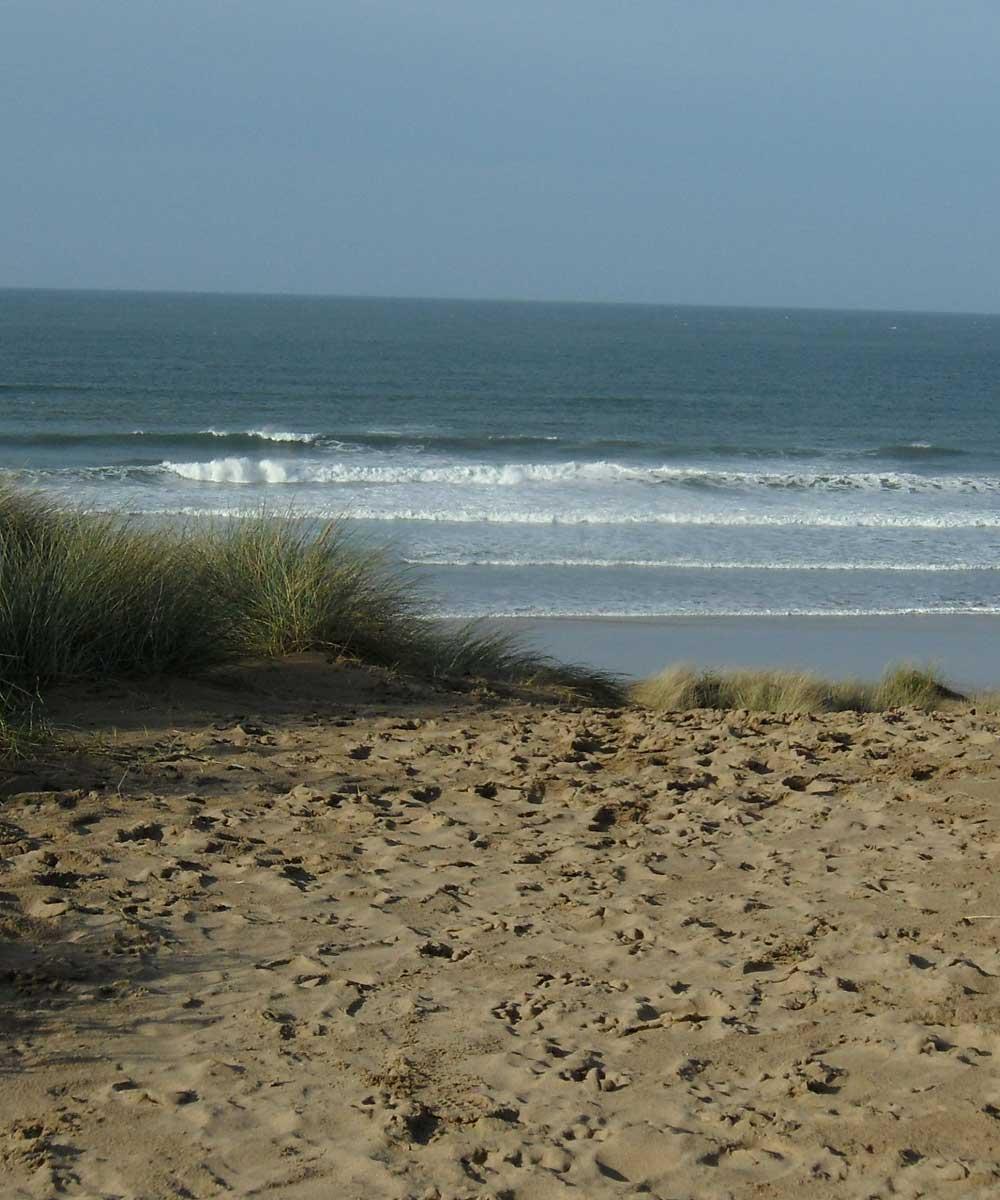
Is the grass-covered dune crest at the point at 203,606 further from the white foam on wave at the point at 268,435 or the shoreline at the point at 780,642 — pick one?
the white foam on wave at the point at 268,435

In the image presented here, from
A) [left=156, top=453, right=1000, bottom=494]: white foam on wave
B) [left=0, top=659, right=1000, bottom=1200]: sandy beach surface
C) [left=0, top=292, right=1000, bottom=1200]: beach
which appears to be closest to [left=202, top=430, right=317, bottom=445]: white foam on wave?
[left=156, top=453, right=1000, bottom=494]: white foam on wave

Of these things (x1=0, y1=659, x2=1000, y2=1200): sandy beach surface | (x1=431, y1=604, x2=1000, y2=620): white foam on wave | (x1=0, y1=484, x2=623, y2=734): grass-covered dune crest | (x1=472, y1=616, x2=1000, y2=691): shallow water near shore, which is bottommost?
(x1=472, y1=616, x2=1000, y2=691): shallow water near shore

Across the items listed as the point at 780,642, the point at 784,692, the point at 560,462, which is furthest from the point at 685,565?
the point at 560,462

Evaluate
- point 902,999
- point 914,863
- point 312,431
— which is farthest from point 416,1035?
point 312,431

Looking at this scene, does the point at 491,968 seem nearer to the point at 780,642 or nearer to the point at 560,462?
the point at 780,642

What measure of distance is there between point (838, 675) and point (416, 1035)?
363 inches

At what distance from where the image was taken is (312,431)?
1415 inches

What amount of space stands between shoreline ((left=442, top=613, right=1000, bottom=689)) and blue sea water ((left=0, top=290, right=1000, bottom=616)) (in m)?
0.65

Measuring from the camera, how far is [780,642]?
555 inches

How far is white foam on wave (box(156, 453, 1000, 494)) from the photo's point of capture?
28.2 meters

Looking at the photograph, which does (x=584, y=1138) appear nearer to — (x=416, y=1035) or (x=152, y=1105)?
(x=416, y=1035)

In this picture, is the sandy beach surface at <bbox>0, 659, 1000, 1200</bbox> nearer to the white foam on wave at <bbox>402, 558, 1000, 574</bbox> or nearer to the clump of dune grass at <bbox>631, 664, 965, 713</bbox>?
the clump of dune grass at <bbox>631, 664, 965, 713</bbox>

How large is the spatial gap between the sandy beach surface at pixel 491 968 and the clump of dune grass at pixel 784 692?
253cm

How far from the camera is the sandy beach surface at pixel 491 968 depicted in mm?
3168
